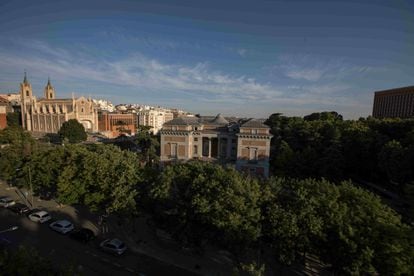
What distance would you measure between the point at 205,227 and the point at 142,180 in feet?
23.6

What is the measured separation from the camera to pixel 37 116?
284 ft

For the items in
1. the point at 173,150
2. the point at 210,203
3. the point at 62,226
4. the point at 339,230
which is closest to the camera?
the point at 339,230

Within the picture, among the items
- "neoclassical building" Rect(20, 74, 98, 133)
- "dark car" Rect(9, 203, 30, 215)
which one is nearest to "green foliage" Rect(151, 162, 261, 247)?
"dark car" Rect(9, 203, 30, 215)

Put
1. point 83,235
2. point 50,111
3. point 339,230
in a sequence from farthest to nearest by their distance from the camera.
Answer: point 50,111, point 83,235, point 339,230

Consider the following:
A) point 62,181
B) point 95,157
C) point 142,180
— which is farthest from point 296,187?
point 62,181

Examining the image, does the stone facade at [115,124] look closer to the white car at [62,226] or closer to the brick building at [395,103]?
the white car at [62,226]

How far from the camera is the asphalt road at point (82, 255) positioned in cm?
1628

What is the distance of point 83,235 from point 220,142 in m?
29.9

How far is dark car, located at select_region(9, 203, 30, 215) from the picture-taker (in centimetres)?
2357

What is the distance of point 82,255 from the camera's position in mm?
17594

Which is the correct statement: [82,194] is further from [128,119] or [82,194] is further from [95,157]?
[128,119]

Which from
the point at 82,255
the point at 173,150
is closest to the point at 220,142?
the point at 173,150

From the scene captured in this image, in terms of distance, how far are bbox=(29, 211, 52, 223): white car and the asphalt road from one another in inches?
23.4

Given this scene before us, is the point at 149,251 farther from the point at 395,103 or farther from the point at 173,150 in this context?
the point at 395,103
